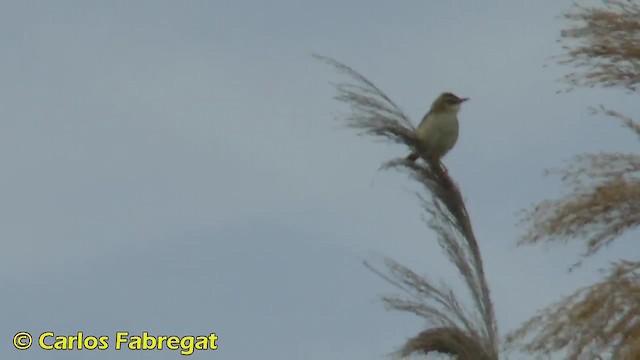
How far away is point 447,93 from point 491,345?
4323 millimetres

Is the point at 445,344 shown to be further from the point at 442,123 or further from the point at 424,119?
the point at 424,119

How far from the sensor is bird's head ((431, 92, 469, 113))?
9906 mm

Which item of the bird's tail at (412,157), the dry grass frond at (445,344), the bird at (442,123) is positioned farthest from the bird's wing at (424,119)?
the dry grass frond at (445,344)

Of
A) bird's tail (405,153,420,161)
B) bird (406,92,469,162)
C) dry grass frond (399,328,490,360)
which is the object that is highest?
bird (406,92,469,162)

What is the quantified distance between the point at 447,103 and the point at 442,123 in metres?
0.77

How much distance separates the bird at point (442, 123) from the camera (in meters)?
8.93

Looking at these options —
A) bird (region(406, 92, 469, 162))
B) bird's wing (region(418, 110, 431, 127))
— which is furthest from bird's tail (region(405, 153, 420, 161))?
bird's wing (region(418, 110, 431, 127))

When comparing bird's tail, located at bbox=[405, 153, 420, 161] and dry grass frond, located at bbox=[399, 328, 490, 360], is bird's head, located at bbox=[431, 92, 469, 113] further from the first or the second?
dry grass frond, located at bbox=[399, 328, 490, 360]

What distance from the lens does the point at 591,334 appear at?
22.8 feet

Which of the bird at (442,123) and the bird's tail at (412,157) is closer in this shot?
the bird's tail at (412,157)

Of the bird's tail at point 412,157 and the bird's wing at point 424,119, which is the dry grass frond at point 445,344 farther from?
the bird's wing at point 424,119

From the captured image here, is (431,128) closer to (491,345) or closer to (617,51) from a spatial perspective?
(617,51)

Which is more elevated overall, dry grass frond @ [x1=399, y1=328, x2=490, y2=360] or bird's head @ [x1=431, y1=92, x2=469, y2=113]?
bird's head @ [x1=431, y1=92, x2=469, y2=113]

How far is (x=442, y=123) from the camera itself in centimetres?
933
